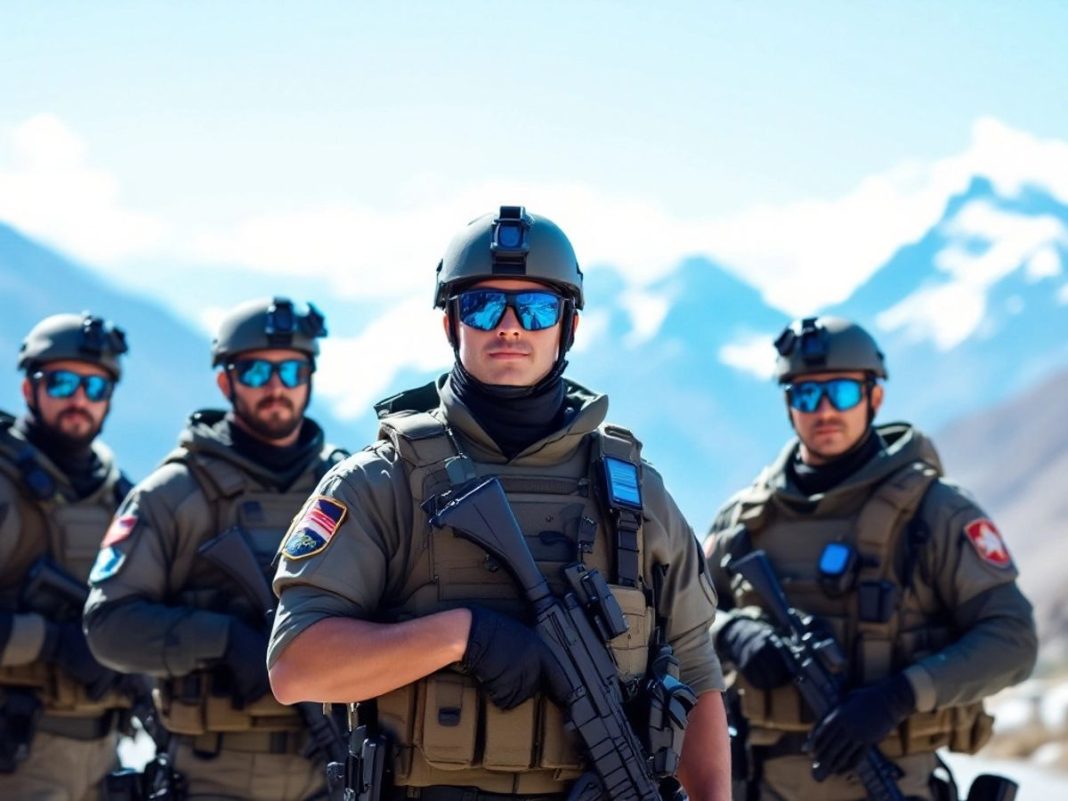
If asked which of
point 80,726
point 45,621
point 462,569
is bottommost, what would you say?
point 462,569

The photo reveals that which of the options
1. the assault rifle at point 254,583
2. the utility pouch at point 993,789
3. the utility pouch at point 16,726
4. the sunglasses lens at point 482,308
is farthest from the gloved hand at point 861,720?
the utility pouch at point 16,726

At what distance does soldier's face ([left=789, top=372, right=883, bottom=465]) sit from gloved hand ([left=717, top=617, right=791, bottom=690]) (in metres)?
0.75

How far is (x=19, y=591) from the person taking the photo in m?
7.14

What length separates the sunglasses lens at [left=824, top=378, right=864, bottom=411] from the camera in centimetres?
668

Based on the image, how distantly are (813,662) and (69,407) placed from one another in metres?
3.63

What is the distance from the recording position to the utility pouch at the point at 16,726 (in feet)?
23.1

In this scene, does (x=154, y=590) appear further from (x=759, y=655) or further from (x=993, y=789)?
(x=993, y=789)

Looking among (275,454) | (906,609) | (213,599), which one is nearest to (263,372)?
(275,454)

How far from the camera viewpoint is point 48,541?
23.9 ft

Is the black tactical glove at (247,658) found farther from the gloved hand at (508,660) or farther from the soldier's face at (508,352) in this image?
the gloved hand at (508,660)

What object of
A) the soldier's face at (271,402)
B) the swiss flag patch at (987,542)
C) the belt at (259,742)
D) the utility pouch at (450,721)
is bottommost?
the utility pouch at (450,721)

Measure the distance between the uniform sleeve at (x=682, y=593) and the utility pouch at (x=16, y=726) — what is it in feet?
12.8

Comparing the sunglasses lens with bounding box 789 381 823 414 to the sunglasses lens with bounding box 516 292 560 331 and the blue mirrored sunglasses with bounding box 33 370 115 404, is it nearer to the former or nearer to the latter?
the sunglasses lens with bounding box 516 292 560 331

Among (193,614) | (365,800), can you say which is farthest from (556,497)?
(193,614)
